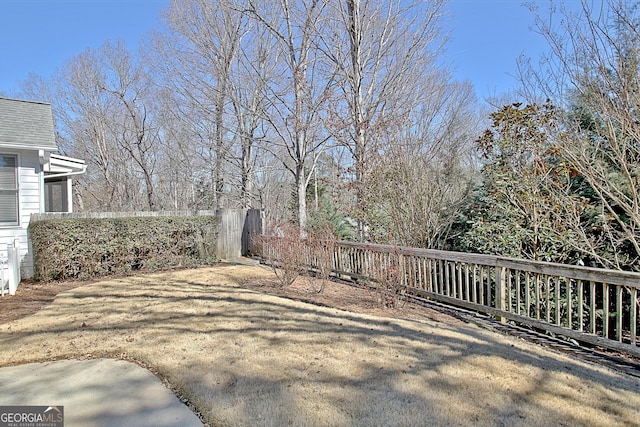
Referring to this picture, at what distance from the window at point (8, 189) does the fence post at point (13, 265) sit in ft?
1.72

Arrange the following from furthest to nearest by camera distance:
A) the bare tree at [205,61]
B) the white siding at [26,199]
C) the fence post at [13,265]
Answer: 1. the bare tree at [205,61]
2. the white siding at [26,199]
3. the fence post at [13,265]

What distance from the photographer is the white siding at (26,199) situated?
7684 mm

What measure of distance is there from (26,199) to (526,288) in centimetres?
918

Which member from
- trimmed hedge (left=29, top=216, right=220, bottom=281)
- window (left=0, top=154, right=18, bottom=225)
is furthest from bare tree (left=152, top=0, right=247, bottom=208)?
window (left=0, top=154, right=18, bottom=225)

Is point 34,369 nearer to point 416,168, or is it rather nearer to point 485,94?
point 416,168

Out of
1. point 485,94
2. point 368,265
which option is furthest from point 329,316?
point 485,94

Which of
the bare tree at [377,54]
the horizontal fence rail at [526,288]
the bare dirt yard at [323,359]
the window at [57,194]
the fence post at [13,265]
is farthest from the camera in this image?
the window at [57,194]

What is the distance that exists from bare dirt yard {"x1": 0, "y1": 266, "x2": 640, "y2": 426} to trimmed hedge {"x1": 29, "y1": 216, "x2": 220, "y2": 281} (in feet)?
6.82

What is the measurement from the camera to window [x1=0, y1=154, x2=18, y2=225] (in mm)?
7590

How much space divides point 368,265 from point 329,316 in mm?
2404

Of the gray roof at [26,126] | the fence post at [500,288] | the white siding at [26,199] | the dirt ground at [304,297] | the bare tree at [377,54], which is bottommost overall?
the dirt ground at [304,297]

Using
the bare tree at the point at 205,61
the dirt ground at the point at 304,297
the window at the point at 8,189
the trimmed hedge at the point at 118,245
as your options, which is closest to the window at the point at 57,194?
the window at the point at 8,189

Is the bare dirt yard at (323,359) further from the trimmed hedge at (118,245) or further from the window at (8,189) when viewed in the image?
the window at (8,189)

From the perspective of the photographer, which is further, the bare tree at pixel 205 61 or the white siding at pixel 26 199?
the bare tree at pixel 205 61
